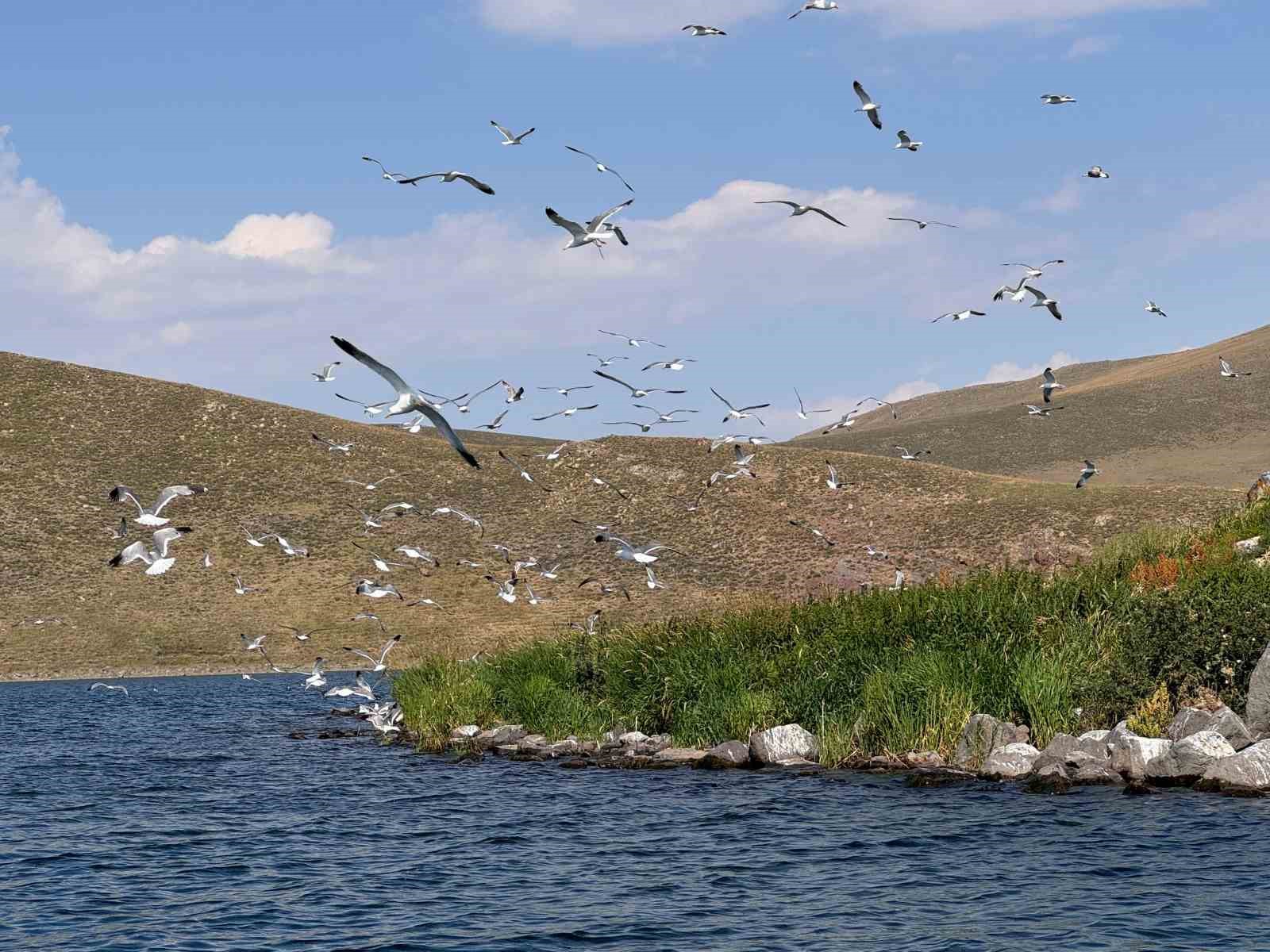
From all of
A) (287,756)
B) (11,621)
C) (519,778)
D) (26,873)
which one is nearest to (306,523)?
(11,621)

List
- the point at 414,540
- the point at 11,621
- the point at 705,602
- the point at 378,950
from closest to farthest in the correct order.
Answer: the point at 378,950
the point at 11,621
the point at 705,602
the point at 414,540

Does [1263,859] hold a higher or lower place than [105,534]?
lower

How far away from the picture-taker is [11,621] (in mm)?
92125

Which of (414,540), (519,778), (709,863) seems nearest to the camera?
(709,863)

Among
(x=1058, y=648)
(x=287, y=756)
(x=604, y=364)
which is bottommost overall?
(x=287, y=756)

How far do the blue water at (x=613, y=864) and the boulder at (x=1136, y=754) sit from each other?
119cm

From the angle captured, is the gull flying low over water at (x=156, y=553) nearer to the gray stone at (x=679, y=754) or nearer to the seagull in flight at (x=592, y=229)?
the seagull in flight at (x=592, y=229)

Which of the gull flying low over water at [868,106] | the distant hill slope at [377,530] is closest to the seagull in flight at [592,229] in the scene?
the gull flying low over water at [868,106]

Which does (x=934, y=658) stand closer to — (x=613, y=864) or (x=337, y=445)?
(x=613, y=864)

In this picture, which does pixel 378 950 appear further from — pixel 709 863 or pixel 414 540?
pixel 414 540

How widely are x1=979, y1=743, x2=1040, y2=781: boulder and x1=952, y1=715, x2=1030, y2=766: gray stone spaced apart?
39 centimetres

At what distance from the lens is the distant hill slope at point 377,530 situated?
93.8 m

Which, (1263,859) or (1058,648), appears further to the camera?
(1058,648)

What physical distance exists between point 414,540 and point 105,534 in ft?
75.3
